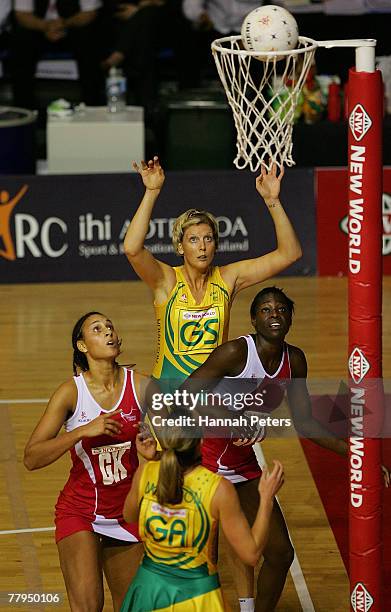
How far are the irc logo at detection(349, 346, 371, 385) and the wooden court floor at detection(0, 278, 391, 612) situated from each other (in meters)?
1.81

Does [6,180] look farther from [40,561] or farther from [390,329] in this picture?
[40,561]

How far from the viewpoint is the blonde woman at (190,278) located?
23.9ft

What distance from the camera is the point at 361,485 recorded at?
6.24m

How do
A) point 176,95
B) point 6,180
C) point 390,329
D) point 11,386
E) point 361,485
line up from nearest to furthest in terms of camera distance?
1. point 361,485
2. point 11,386
3. point 390,329
4. point 6,180
5. point 176,95

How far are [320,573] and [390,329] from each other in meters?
4.84

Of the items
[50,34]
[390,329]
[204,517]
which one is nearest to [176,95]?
[50,34]

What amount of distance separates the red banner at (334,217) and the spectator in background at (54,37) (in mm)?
3753

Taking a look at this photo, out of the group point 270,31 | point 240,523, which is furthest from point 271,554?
point 270,31

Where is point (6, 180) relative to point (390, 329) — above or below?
above

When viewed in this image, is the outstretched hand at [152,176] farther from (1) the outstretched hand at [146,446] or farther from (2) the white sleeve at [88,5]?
(2) the white sleeve at [88,5]

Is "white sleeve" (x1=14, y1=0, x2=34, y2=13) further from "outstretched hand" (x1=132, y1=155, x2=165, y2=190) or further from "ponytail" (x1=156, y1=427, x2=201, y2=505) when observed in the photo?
"ponytail" (x1=156, y1=427, x2=201, y2=505)

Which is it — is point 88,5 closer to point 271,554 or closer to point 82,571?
point 271,554

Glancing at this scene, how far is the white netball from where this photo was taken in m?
6.48
